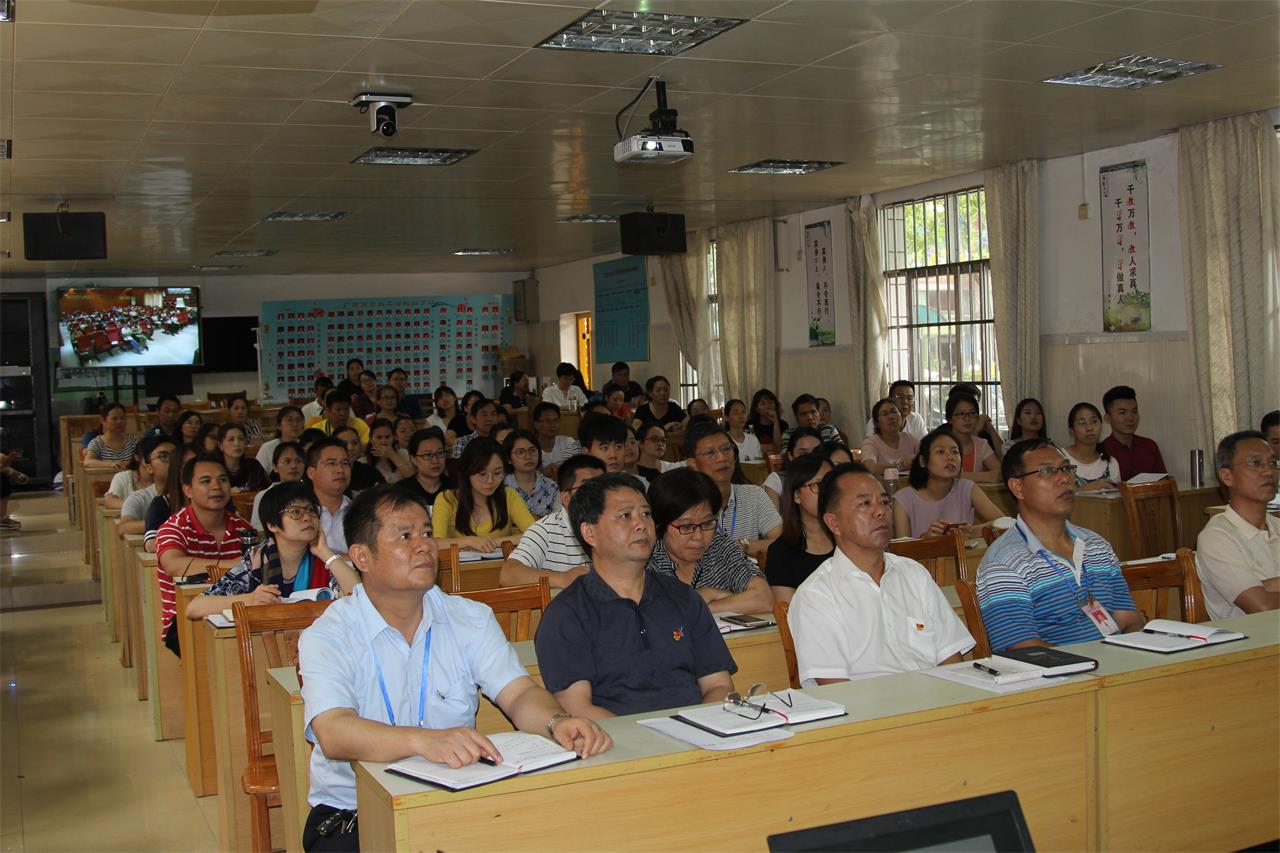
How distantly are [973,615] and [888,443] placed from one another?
5265 mm

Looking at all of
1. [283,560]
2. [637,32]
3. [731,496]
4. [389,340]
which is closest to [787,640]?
[283,560]

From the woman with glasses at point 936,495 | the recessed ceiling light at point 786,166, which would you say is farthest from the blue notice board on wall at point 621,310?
the woman with glasses at point 936,495

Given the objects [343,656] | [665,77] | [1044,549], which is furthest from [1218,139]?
[343,656]

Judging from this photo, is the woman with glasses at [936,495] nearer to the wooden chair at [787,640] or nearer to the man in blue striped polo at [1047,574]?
the man in blue striped polo at [1047,574]

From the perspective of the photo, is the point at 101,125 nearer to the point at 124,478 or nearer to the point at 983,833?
the point at 124,478

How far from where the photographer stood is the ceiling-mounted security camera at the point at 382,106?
19.3ft

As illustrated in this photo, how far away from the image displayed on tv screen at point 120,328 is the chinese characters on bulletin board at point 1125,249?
39.8 ft

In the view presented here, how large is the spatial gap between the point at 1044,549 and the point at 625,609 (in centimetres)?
119

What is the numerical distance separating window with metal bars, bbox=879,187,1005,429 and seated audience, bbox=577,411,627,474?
4.63 m

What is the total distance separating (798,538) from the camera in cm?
388

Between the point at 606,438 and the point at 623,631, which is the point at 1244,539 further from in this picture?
the point at 606,438

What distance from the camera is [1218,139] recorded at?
749cm

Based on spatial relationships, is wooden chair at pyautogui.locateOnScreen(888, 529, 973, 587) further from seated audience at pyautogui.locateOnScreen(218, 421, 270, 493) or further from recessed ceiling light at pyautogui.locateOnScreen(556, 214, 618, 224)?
recessed ceiling light at pyautogui.locateOnScreen(556, 214, 618, 224)

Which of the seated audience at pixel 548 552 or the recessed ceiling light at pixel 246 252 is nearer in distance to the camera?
the seated audience at pixel 548 552
